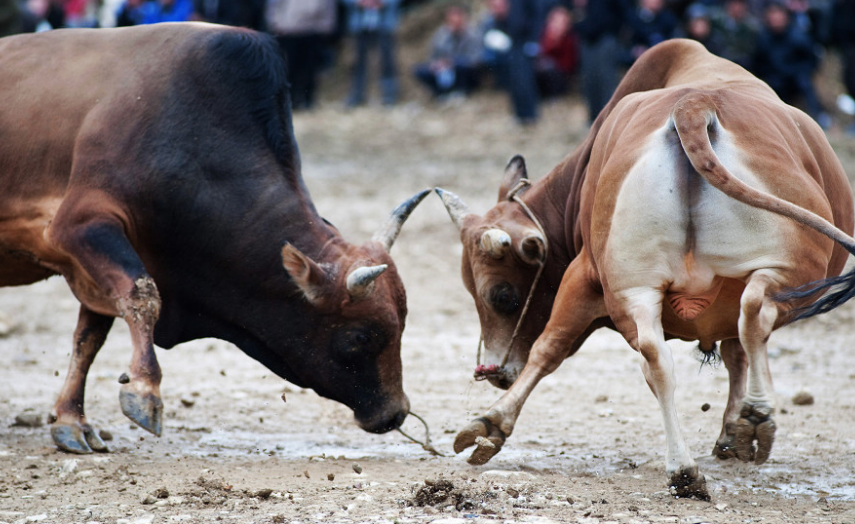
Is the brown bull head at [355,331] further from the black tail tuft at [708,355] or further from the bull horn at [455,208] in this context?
the black tail tuft at [708,355]

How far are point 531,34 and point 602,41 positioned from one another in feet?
5.71

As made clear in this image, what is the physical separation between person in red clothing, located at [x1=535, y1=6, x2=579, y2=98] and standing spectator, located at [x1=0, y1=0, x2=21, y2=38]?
8.13m

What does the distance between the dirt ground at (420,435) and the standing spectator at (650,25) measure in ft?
15.8

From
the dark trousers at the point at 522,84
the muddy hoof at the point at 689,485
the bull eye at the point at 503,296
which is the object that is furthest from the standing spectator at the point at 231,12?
the muddy hoof at the point at 689,485

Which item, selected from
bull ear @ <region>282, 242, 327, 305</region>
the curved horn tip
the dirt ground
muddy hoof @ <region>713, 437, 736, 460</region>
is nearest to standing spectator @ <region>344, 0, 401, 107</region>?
the dirt ground

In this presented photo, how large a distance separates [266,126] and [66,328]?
3.68m

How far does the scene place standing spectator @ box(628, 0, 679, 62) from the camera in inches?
530

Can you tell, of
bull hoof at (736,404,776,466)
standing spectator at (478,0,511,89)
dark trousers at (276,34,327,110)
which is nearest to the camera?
bull hoof at (736,404,776,466)

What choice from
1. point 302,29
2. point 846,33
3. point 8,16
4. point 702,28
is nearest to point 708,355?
point 8,16

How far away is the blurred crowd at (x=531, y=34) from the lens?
45.1 ft

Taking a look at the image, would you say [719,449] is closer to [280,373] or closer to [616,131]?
[616,131]

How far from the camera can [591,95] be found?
14180 mm

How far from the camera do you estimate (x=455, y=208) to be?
5746mm

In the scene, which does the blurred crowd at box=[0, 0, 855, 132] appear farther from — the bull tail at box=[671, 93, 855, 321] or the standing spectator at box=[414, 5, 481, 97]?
the bull tail at box=[671, 93, 855, 321]
